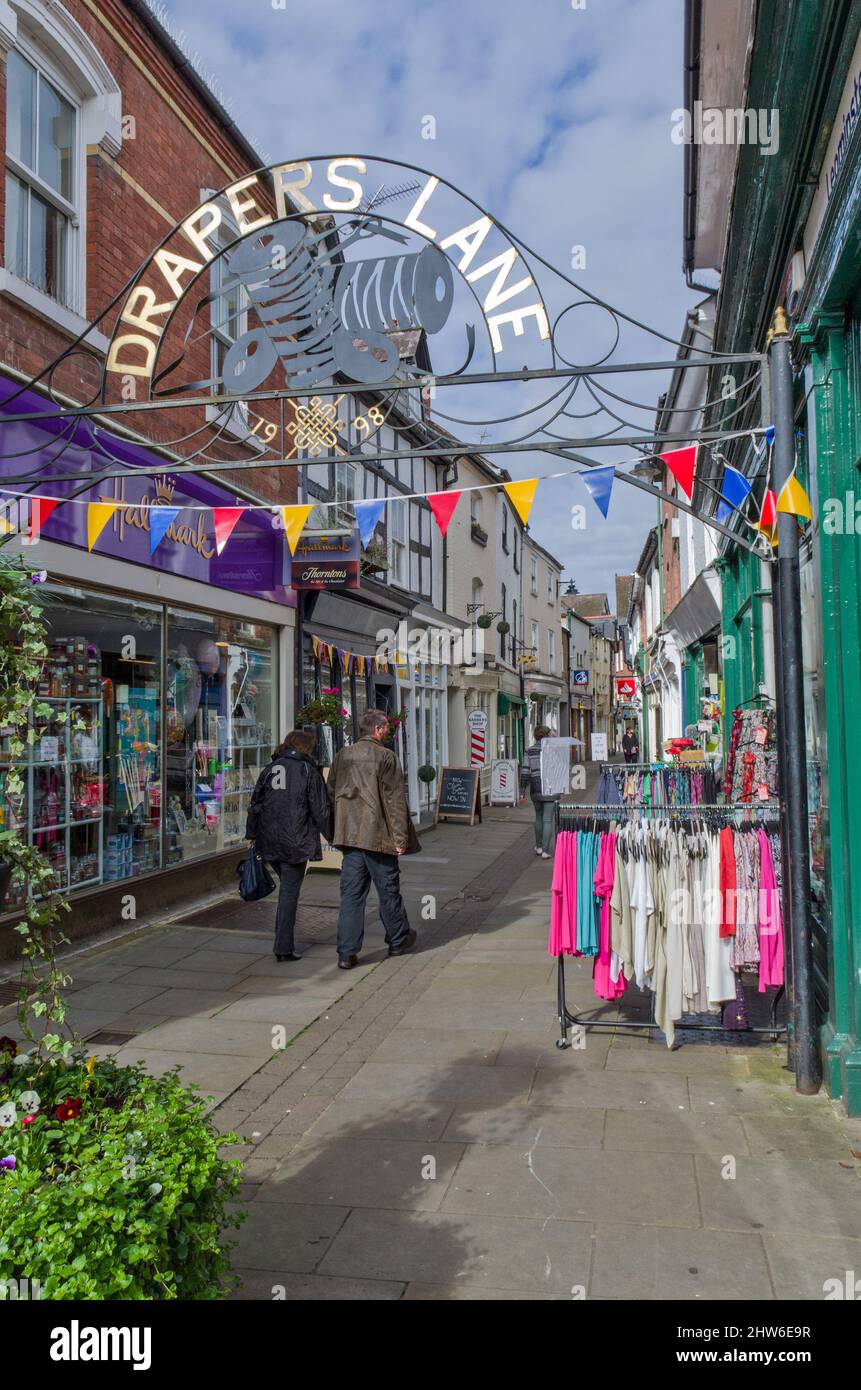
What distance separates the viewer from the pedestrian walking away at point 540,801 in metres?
13.2

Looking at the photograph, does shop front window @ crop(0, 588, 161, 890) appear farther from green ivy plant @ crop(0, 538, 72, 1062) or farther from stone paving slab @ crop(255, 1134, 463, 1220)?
green ivy plant @ crop(0, 538, 72, 1062)

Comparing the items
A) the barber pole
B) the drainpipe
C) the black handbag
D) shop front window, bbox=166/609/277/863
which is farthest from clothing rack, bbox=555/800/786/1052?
the barber pole

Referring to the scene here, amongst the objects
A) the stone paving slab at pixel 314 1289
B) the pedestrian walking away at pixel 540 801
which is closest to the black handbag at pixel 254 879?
the stone paving slab at pixel 314 1289

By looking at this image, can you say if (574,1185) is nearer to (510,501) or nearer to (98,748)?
(510,501)

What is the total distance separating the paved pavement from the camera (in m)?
3.12

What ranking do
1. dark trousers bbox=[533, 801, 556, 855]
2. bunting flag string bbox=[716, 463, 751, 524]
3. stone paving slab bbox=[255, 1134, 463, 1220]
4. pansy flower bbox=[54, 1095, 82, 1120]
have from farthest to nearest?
dark trousers bbox=[533, 801, 556, 855]
bunting flag string bbox=[716, 463, 751, 524]
stone paving slab bbox=[255, 1134, 463, 1220]
pansy flower bbox=[54, 1095, 82, 1120]

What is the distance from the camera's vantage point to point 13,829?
8.16 ft

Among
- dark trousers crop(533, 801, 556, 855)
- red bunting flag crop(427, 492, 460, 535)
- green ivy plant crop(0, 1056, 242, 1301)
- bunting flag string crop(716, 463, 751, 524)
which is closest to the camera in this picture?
green ivy plant crop(0, 1056, 242, 1301)

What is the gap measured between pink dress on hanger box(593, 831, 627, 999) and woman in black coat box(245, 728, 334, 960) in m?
2.86

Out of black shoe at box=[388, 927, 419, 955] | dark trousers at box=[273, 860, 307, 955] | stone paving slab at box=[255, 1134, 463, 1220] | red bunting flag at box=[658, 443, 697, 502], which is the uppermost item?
red bunting flag at box=[658, 443, 697, 502]

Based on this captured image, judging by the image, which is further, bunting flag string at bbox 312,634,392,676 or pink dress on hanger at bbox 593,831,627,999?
bunting flag string at bbox 312,634,392,676

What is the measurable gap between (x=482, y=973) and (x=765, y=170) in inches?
212

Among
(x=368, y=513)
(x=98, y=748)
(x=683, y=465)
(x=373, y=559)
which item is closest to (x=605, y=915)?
(x=683, y=465)
